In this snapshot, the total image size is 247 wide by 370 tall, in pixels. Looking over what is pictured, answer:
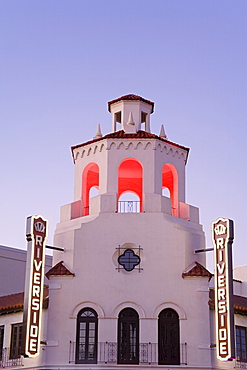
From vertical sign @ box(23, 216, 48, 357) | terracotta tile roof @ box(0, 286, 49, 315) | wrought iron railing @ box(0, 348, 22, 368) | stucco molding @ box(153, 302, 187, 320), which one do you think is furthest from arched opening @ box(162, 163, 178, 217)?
wrought iron railing @ box(0, 348, 22, 368)

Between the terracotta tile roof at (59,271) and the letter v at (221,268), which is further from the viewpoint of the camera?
the terracotta tile roof at (59,271)

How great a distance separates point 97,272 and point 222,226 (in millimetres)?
5657

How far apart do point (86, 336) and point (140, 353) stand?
2.37 m

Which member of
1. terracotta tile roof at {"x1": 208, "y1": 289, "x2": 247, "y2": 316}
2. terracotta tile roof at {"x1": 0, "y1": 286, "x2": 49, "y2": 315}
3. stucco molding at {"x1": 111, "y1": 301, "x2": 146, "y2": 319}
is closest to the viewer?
stucco molding at {"x1": 111, "y1": 301, "x2": 146, "y2": 319}

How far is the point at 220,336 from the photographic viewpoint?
86.2ft

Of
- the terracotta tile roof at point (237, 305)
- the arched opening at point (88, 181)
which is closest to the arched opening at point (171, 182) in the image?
the arched opening at point (88, 181)

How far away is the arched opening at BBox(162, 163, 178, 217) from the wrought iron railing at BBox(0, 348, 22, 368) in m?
9.65

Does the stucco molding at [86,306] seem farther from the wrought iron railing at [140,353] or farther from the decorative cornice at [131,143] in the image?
the decorative cornice at [131,143]

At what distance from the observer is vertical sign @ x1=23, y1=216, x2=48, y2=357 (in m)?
26.2

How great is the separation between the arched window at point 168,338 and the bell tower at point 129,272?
0.04 m

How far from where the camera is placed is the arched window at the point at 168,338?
26.9m

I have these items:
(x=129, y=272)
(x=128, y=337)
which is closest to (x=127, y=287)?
(x=129, y=272)

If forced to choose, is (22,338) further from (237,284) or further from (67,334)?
(237,284)

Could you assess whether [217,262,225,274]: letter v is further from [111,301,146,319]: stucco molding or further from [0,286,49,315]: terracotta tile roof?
[0,286,49,315]: terracotta tile roof
